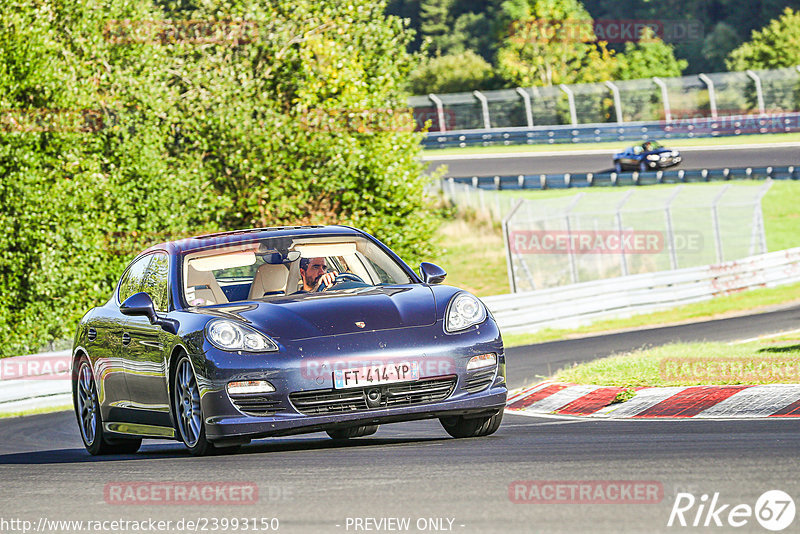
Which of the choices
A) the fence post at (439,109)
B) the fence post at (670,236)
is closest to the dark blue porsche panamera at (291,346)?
the fence post at (670,236)

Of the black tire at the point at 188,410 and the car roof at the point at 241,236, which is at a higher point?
the car roof at the point at 241,236

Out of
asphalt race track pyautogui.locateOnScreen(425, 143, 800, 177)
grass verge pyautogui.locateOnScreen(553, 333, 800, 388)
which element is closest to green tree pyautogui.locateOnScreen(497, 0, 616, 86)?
asphalt race track pyautogui.locateOnScreen(425, 143, 800, 177)

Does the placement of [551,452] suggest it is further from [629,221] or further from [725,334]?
[629,221]

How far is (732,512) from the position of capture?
470 cm

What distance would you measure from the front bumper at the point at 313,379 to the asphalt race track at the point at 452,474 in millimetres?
205

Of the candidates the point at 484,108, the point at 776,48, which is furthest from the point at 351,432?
Result: the point at 776,48

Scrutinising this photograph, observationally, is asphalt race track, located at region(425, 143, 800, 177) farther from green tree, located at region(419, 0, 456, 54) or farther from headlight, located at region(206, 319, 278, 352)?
green tree, located at region(419, 0, 456, 54)

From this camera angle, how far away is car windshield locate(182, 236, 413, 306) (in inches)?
330

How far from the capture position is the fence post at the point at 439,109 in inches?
2249

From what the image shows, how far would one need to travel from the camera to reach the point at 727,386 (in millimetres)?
9398

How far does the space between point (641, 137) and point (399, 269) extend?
47366 mm

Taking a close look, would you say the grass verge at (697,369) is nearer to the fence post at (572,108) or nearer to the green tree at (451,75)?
the fence post at (572,108)

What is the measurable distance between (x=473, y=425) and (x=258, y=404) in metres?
1.52

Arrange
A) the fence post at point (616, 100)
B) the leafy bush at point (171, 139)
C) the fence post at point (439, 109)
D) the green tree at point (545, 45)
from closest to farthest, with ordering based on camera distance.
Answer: the leafy bush at point (171, 139)
the fence post at point (616, 100)
the fence post at point (439, 109)
the green tree at point (545, 45)
